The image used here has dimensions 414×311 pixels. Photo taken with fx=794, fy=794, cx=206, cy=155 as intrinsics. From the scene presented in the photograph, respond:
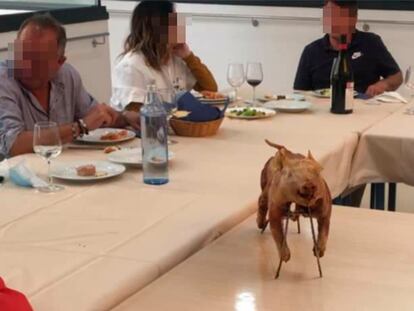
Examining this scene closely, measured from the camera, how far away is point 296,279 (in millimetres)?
1500

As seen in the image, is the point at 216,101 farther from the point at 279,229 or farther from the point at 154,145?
the point at 279,229

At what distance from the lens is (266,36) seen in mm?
5441

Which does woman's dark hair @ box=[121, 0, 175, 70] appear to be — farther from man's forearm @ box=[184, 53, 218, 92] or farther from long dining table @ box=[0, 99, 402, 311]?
long dining table @ box=[0, 99, 402, 311]

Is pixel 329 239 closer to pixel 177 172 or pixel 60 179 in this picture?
pixel 177 172

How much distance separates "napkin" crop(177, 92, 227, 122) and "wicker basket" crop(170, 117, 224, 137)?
22 millimetres

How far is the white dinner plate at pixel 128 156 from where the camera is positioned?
225 centimetres

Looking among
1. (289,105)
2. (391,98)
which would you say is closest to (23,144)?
(289,105)

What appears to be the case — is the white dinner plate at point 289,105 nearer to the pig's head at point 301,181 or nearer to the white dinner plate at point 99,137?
the white dinner plate at point 99,137

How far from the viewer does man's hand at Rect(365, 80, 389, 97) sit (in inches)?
140

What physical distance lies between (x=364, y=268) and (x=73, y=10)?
331cm

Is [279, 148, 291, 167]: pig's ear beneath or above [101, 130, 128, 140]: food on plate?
above

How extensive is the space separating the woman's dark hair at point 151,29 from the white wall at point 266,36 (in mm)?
2106

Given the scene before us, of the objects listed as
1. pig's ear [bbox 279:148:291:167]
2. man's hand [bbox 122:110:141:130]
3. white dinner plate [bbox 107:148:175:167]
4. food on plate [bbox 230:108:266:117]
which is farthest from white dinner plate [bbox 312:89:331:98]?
pig's ear [bbox 279:148:291:167]

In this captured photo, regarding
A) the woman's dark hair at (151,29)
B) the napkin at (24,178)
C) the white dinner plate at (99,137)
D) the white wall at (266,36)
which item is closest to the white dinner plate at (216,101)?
the woman's dark hair at (151,29)
